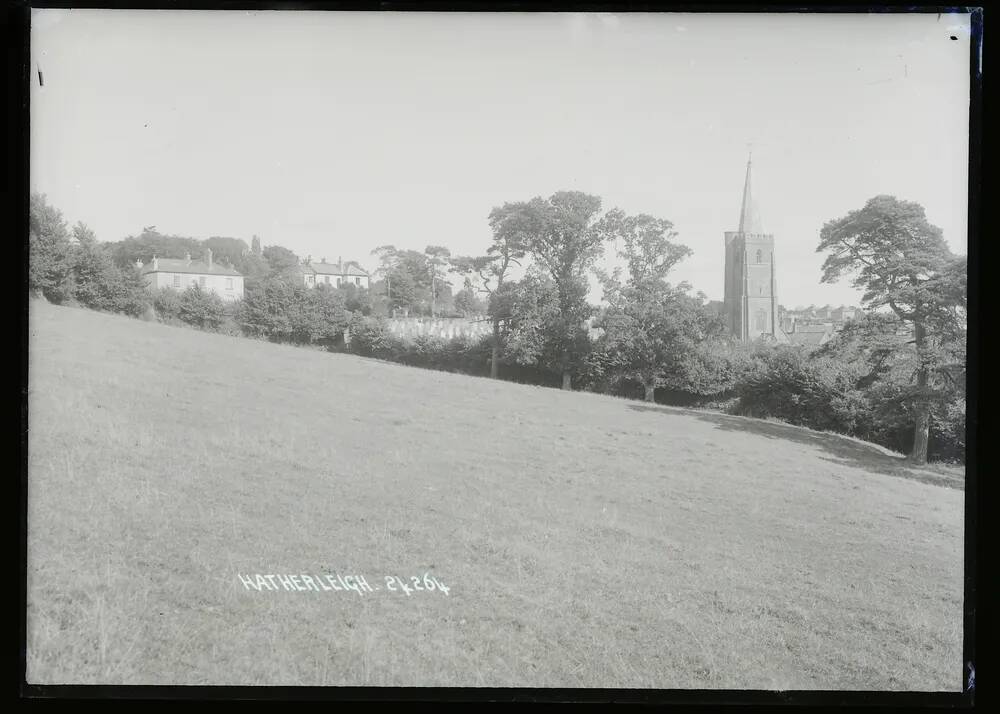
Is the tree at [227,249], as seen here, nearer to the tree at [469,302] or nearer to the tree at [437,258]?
the tree at [437,258]

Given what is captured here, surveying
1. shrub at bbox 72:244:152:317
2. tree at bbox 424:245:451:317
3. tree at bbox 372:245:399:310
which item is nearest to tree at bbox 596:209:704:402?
tree at bbox 424:245:451:317

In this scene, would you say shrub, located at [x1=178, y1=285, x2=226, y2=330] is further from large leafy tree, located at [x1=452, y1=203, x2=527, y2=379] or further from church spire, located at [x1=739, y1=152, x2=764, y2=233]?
church spire, located at [x1=739, y1=152, x2=764, y2=233]

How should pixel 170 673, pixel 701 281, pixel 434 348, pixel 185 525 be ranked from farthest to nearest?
pixel 434 348 < pixel 701 281 < pixel 185 525 < pixel 170 673

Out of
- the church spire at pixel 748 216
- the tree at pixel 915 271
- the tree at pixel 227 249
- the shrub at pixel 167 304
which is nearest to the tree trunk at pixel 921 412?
the tree at pixel 915 271

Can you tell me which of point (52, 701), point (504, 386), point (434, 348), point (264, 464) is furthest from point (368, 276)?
point (52, 701)

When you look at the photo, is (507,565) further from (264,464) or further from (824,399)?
(824,399)

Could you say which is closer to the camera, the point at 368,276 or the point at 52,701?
the point at 52,701
